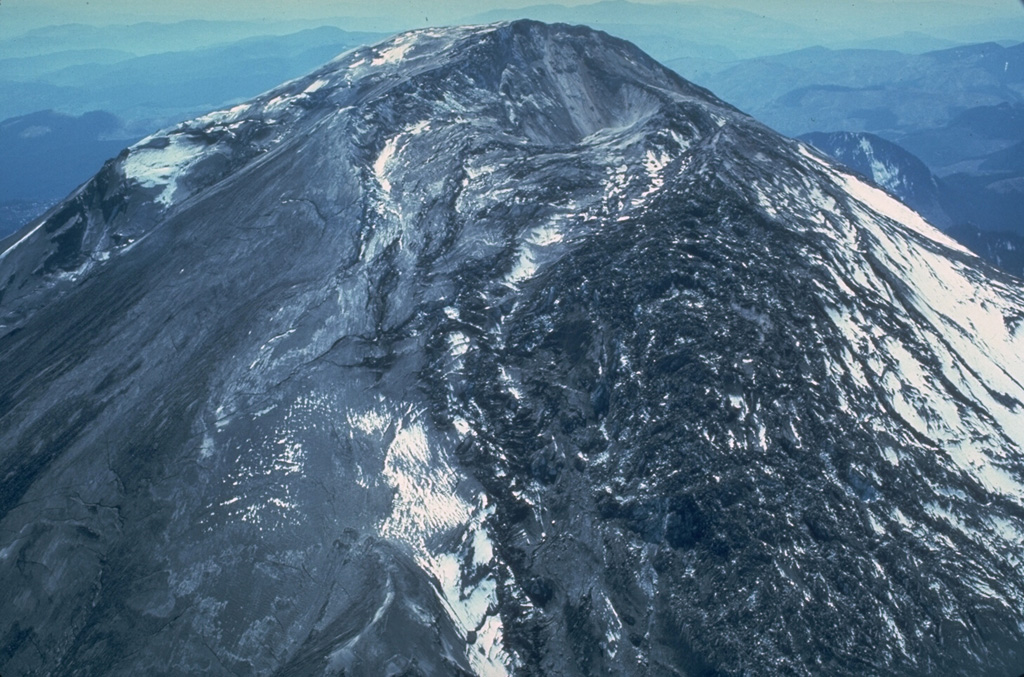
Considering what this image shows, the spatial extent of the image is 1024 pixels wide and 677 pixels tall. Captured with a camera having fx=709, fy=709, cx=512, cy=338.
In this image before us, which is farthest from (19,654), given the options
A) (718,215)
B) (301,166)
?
(718,215)

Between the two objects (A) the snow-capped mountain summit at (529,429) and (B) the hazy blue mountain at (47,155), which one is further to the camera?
(B) the hazy blue mountain at (47,155)

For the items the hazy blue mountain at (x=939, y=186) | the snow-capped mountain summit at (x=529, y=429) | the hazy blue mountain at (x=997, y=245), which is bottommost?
the hazy blue mountain at (x=939, y=186)

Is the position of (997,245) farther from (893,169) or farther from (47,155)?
(47,155)

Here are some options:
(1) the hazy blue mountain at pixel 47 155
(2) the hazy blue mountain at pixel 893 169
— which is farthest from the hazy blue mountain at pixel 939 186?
(1) the hazy blue mountain at pixel 47 155

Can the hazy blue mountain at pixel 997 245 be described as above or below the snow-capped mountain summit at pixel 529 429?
below

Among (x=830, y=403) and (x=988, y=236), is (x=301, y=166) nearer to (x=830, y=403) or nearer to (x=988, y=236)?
(x=830, y=403)

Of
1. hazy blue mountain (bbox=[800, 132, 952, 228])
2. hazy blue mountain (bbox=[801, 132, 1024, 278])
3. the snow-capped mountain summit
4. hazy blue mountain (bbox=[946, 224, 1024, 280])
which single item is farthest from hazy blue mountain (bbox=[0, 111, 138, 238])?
hazy blue mountain (bbox=[946, 224, 1024, 280])

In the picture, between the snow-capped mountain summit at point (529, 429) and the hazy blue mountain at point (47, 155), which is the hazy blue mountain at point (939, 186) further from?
the hazy blue mountain at point (47, 155)

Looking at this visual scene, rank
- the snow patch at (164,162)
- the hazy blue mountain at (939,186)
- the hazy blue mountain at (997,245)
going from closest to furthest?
the snow patch at (164,162), the hazy blue mountain at (997,245), the hazy blue mountain at (939,186)

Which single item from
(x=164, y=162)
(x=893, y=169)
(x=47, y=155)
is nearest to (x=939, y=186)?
(x=893, y=169)
